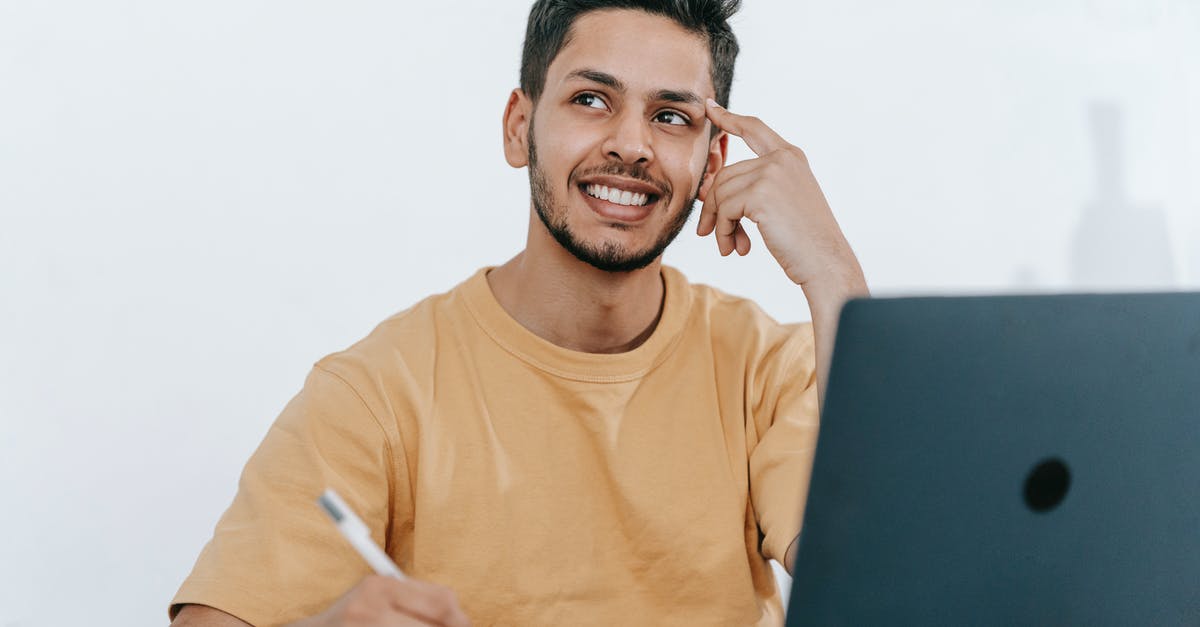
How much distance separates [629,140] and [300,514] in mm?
590

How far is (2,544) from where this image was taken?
5.50 ft

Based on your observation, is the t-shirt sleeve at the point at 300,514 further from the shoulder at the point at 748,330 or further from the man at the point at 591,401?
the shoulder at the point at 748,330

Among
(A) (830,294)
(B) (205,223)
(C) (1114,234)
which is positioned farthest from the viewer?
(C) (1114,234)

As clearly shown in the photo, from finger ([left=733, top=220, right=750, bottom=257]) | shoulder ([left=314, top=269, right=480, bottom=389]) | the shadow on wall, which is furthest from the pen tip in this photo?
the shadow on wall

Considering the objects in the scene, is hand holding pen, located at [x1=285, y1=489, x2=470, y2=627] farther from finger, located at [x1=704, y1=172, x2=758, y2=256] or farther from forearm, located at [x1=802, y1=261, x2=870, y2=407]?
finger, located at [x1=704, y1=172, x2=758, y2=256]

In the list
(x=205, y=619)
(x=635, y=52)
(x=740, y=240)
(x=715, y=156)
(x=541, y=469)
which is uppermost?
(x=635, y=52)

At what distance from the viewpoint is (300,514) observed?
121cm

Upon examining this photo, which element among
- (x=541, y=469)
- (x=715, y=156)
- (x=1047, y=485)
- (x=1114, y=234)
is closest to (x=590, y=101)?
(x=715, y=156)

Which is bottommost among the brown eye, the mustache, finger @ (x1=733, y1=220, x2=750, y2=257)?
finger @ (x1=733, y1=220, x2=750, y2=257)

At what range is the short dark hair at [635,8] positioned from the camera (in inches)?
59.7

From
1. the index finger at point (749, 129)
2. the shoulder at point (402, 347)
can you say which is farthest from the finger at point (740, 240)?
the shoulder at point (402, 347)

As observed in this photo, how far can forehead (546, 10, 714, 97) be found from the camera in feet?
4.81

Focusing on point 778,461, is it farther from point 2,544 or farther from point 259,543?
point 2,544

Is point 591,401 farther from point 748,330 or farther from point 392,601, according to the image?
point 392,601
